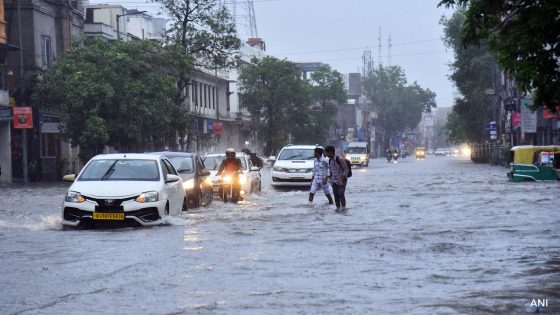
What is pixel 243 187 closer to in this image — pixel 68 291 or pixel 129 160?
pixel 129 160

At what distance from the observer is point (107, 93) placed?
46.9m

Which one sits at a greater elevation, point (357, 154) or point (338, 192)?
point (338, 192)

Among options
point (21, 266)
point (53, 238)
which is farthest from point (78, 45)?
point (21, 266)

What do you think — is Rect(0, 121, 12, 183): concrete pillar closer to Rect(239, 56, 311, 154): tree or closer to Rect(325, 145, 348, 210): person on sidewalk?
Rect(325, 145, 348, 210): person on sidewalk

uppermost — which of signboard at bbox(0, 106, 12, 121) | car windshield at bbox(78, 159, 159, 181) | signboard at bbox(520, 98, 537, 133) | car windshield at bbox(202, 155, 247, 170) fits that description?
signboard at bbox(0, 106, 12, 121)

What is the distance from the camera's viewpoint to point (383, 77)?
172m

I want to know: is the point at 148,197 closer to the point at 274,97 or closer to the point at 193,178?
the point at 193,178

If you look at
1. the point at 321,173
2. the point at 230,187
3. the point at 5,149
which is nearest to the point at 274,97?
the point at 5,149

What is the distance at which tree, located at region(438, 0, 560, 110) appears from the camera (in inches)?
528

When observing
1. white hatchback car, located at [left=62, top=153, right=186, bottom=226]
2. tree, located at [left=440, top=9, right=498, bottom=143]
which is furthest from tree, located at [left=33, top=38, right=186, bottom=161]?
tree, located at [left=440, top=9, right=498, bottom=143]

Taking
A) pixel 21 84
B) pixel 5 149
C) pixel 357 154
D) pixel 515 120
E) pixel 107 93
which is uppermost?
pixel 21 84

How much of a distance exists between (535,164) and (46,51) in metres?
26.2

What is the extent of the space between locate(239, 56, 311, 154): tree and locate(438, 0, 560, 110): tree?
69115 mm

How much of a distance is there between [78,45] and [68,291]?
4110cm
